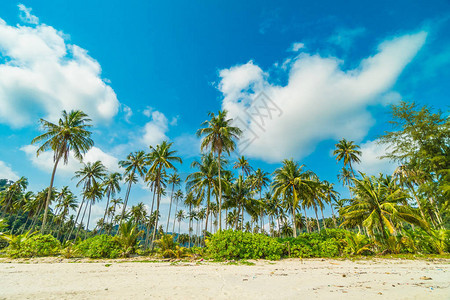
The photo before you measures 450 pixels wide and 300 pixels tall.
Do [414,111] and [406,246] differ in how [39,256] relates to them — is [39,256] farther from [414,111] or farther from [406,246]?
[414,111]

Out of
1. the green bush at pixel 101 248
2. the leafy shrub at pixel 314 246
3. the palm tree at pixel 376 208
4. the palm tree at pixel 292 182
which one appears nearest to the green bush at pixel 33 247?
the green bush at pixel 101 248

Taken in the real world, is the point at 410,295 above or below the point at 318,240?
below

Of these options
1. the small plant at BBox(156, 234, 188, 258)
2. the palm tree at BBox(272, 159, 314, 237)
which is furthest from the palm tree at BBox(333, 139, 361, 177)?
the small plant at BBox(156, 234, 188, 258)

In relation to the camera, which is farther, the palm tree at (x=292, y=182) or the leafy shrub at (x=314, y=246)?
the palm tree at (x=292, y=182)

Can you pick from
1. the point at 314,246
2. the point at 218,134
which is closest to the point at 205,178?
the point at 218,134

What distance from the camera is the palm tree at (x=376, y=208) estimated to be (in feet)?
52.9

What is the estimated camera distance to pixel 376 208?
57.3ft

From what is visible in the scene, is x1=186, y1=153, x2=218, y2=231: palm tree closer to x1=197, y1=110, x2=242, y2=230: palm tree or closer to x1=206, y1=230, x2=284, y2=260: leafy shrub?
x1=197, y1=110, x2=242, y2=230: palm tree

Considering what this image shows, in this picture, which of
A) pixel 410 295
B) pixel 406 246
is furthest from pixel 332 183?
pixel 410 295

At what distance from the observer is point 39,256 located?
15.2 metres

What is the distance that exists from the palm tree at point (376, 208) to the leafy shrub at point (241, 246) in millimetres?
9716

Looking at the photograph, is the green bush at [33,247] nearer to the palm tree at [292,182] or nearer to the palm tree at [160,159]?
the palm tree at [160,159]

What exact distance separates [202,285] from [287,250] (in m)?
11.3

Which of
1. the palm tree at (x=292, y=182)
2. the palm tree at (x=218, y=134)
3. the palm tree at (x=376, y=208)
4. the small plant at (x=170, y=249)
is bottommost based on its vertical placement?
the small plant at (x=170, y=249)
